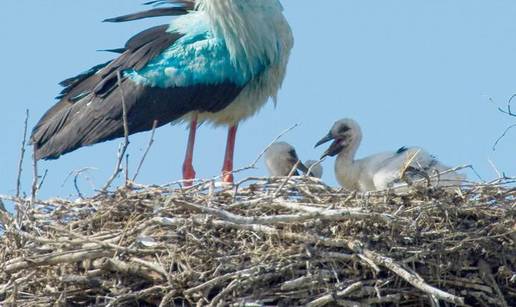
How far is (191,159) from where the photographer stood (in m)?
11.1

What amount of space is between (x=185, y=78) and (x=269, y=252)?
3051mm

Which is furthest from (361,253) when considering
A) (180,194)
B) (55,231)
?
(55,231)

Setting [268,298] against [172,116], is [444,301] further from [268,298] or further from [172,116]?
[172,116]

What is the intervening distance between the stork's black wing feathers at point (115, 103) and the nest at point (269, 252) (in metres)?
2.03

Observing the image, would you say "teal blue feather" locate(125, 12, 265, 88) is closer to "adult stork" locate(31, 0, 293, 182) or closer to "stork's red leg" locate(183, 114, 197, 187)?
"adult stork" locate(31, 0, 293, 182)

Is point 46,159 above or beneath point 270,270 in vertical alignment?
above

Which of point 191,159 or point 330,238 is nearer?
point 330,238

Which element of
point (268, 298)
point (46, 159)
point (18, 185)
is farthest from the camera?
point (46, 159)

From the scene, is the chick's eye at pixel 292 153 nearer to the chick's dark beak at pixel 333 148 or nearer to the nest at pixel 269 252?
the chick's dark beak at pixel 333 148

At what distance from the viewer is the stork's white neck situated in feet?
35.8

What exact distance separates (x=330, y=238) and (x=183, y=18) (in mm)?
3448

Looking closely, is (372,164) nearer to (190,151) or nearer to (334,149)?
(334,149)

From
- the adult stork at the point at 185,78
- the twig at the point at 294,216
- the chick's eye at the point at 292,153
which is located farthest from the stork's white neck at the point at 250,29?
the twig at the point at 294,216

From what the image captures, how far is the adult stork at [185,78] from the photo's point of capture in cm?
1052
